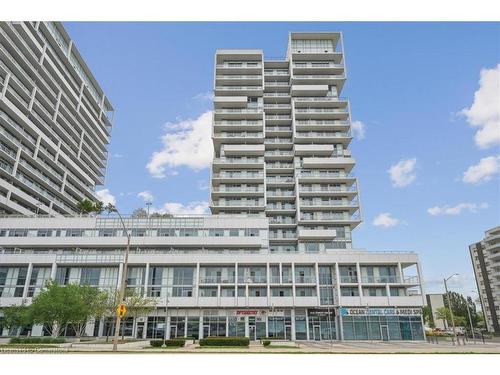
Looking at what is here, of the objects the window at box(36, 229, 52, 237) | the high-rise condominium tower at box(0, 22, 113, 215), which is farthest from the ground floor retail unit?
the high-rise condominium tower at box(0, 22, 113, 215)

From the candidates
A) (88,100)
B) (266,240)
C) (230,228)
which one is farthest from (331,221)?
(88,100)

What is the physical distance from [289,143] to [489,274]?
66593mm

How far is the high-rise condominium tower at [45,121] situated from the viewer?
232 ft

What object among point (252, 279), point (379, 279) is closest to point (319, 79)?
point (379, 279)

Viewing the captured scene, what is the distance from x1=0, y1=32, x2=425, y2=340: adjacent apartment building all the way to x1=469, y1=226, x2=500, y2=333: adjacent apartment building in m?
47.2

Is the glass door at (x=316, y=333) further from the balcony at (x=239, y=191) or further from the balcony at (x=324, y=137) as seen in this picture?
the balcony at (x=324, y=137)

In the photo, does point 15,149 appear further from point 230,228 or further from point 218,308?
point 218,308

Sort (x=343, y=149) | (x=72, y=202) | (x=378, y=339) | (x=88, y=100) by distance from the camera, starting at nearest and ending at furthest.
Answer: (x=378, y=339)
(x=343, y=149)
(x=72, y=202)
(x=88, y=100)

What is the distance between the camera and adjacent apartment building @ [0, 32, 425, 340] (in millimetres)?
55750

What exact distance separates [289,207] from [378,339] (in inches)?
1257

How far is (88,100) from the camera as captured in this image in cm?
10162

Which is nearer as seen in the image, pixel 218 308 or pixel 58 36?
pixel 218 308

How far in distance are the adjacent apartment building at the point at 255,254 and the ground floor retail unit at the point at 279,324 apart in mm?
146

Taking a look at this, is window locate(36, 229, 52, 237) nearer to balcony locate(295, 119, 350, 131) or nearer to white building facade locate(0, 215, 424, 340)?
white building facade locate(0, 215, 424, 340)
